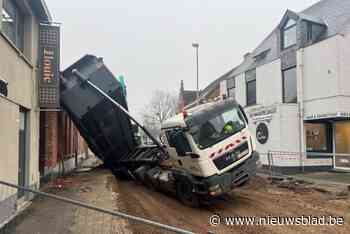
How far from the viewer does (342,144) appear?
18.6 metres

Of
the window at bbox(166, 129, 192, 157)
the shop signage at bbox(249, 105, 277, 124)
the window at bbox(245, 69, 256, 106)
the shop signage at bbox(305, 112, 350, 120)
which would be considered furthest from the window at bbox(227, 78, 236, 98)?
the window at bbox(166, 129, 192, 157)

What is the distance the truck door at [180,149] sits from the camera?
9898 mm

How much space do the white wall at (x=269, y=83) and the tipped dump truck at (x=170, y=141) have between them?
29.3 ft

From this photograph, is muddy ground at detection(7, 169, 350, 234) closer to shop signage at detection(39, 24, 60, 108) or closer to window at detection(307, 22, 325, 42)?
shop signage at detection(39, 24, 60, 108)

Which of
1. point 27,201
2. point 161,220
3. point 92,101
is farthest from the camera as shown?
point 92,101

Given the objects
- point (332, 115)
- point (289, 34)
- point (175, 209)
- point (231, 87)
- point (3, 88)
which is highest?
point (289, 34)

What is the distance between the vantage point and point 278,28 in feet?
70.8

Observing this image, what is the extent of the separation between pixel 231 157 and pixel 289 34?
13.6m

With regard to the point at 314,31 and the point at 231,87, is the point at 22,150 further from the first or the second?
the point at 231,87

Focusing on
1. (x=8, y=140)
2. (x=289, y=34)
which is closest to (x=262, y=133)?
(x=289, y=34)

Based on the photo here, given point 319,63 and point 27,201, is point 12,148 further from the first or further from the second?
point 319,63

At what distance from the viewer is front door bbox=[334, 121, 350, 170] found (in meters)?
17.7

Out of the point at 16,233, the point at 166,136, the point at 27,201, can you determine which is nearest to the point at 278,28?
the point at 166,136

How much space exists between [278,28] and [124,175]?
1278 centimetres
